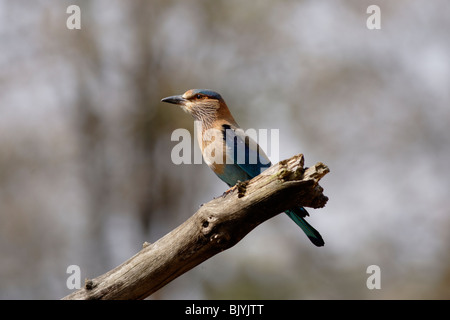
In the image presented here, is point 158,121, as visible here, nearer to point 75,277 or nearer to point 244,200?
point 75,277

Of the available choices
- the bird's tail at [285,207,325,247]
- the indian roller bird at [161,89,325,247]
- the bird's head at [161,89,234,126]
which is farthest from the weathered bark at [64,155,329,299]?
the bird's head at [161,89,234,126]

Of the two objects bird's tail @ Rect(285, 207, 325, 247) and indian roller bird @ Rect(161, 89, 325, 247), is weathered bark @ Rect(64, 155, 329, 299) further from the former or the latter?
indian roller bird @ Rect(161, 89, 325, 247)

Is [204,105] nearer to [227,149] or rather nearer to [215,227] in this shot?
[227,149]

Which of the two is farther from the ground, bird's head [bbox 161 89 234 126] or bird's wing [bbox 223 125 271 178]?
bird's head [bbox 161 89 234 126]

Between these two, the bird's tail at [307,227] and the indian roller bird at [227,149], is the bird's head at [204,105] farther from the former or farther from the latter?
the bird's tail at [307,227]

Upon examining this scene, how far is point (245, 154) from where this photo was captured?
448 centimetres

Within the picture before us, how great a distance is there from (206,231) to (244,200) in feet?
1.01

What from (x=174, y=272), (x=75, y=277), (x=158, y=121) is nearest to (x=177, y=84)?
(x=158, y=121)

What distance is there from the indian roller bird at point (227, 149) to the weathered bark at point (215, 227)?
932 mm

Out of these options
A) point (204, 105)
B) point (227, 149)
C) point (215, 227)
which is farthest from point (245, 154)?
point (215, 227)

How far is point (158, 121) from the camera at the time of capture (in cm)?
1052

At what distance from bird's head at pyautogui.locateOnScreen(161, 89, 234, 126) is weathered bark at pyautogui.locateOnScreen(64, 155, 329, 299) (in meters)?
1.58

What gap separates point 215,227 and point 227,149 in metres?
1.27

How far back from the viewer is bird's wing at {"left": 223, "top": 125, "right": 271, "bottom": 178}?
176 inches
